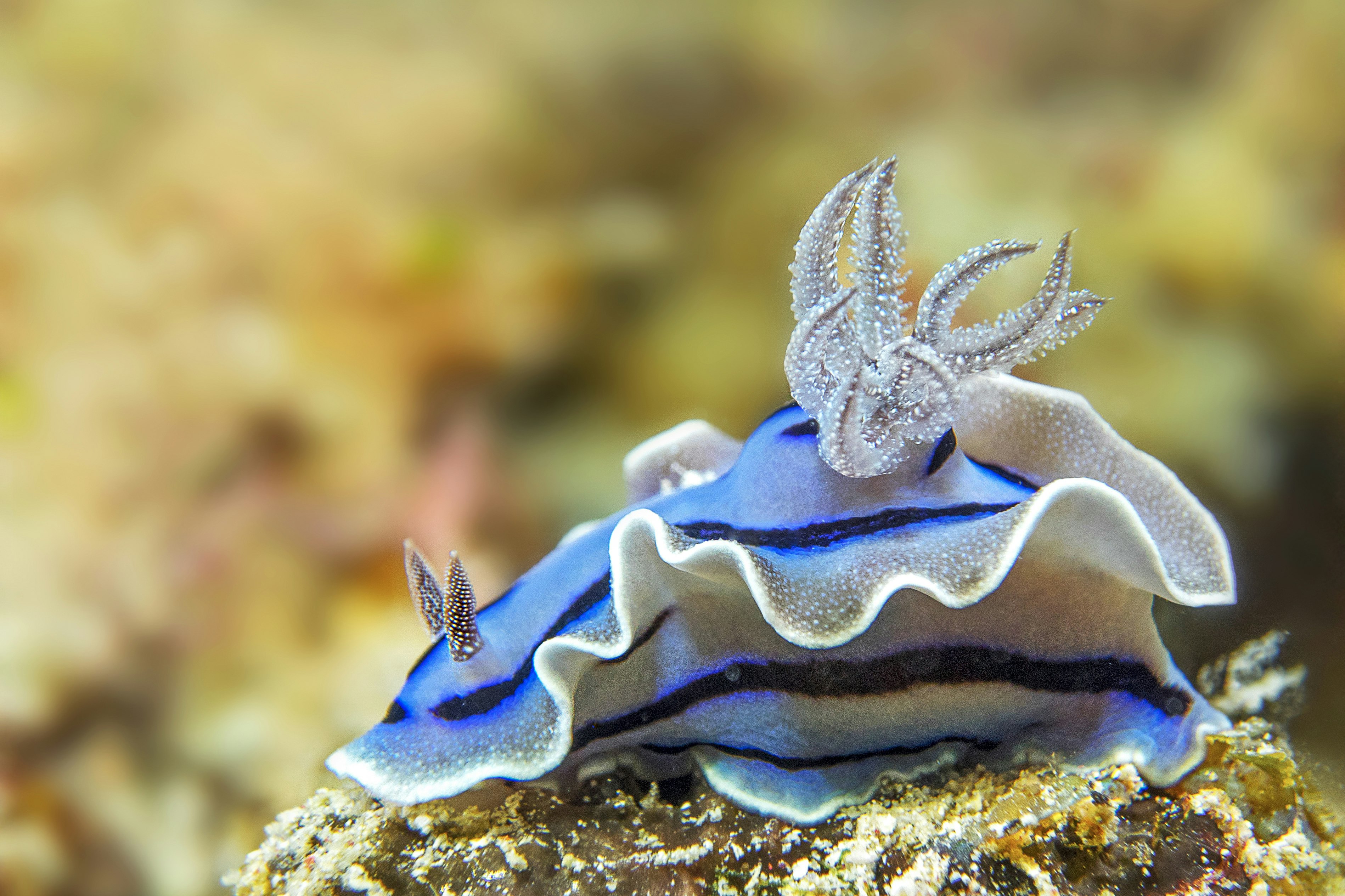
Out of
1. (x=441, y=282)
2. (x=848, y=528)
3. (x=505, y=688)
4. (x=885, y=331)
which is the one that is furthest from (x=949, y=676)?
(x=441, y=282)

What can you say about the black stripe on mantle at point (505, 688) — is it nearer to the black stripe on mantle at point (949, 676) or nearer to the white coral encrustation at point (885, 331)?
the black stripe on mantle at point (949, 676)

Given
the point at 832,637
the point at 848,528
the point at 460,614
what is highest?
the point at 460,614

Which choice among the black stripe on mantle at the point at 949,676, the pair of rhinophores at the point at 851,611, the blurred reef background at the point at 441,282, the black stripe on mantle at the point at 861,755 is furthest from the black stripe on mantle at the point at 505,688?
the blurred reef background at the point at 441,282

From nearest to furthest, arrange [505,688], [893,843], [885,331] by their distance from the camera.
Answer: [893,843]
[885,331]
[505,688]

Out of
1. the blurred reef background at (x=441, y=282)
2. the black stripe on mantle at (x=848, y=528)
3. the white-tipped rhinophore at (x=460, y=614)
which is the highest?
the blurred reef background at (x=441, y=282)

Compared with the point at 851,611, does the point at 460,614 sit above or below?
above

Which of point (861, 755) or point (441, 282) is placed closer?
point (861, 755)

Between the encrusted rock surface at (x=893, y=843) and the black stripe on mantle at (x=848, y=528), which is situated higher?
the black stripe on mantle at (x=848, y=528)

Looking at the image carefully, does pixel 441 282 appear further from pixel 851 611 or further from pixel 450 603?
pixel 851 611
